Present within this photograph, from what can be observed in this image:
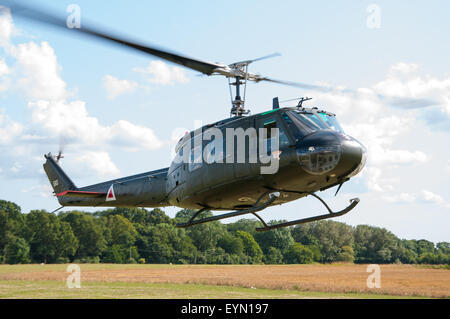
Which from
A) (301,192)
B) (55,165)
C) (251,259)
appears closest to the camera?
(301,192)

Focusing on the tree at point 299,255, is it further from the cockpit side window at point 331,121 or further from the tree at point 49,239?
the cockpit side window at point 331,121

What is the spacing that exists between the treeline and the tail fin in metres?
59.5

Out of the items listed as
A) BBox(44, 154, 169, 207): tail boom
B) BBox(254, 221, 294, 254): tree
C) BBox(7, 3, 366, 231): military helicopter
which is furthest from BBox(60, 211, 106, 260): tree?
BBox(7, 3, 366, 231): military helicopter

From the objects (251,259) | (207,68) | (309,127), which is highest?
(207,68)

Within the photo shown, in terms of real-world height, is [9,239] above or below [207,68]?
below

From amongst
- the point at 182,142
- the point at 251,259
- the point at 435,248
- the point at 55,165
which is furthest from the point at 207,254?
the point at 182,142

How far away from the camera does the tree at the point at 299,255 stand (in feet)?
294

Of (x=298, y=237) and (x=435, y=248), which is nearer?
(x=298, y=237)

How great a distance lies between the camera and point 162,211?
104m

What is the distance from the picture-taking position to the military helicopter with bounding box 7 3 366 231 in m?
11.3

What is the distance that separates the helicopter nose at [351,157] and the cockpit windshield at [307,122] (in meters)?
0.74

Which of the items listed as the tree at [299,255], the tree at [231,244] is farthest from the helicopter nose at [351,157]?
the tree at [231,244]

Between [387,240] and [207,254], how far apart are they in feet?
109
